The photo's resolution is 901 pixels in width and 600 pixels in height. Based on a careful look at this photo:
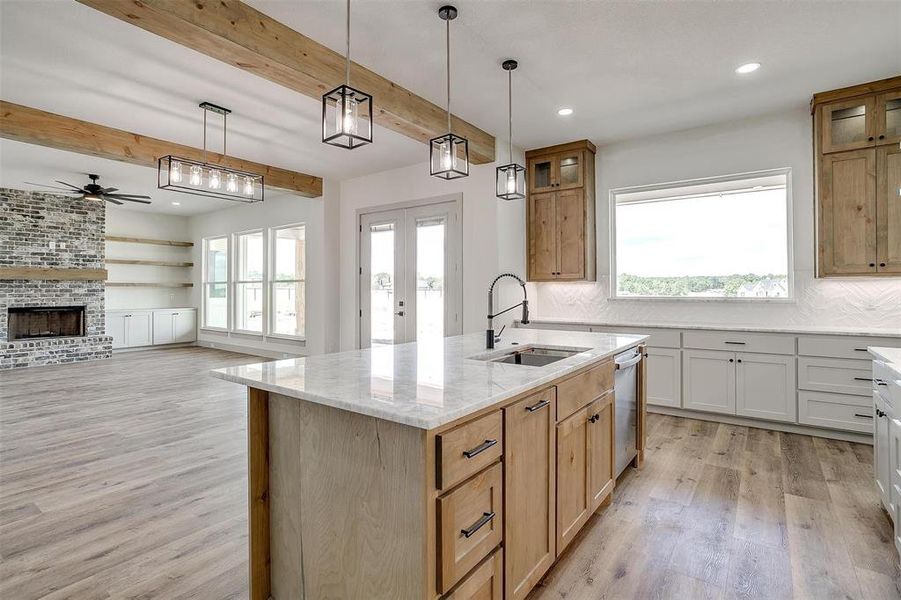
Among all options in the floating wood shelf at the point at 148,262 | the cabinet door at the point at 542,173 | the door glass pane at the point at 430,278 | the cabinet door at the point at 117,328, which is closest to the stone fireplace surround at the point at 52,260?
the cabinet door at the point at 117,328

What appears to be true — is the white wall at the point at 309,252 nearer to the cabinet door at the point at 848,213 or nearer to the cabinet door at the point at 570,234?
the cabinet door at the point at 570,234

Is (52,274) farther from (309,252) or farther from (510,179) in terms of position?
(510,179)

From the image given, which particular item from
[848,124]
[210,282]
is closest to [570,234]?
[848,124]

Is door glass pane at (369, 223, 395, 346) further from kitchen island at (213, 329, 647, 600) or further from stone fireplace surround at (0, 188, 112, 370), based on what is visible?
stone fireplace surround at (0, 188, 112, 370)

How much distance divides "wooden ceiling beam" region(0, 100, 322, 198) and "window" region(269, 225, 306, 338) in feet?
7.41

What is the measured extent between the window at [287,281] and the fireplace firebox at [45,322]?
3.33m

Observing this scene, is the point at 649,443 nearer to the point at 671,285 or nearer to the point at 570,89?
the point at 671,285

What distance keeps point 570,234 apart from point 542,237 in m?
0.34

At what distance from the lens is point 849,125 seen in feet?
12.8

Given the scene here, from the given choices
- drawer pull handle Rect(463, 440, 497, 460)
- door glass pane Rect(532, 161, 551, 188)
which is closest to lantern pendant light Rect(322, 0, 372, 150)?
drawer pull handle Rect(463, 440, 497, 460)

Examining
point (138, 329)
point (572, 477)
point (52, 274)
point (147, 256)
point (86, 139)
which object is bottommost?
point (572, 477)

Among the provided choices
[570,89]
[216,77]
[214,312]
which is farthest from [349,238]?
[214,312]

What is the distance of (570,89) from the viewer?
3.88 m

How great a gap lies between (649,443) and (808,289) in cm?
219
